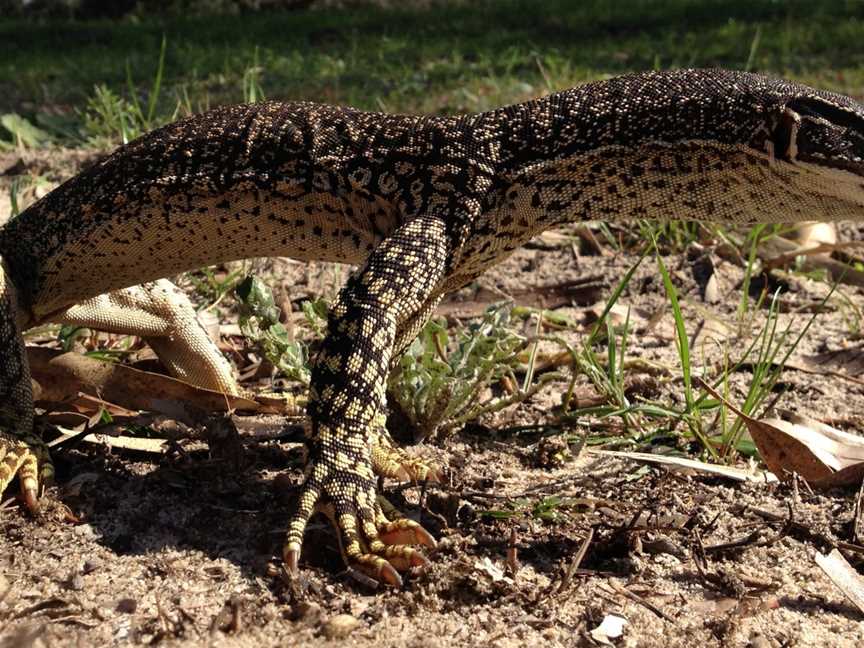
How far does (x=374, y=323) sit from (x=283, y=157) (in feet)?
3.43

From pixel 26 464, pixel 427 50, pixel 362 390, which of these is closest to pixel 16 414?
pixel 26 464

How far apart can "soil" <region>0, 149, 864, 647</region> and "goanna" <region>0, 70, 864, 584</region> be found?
1.00ft

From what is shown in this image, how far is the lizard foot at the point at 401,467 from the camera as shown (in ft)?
15.7

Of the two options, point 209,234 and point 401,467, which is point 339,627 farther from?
point 209,234

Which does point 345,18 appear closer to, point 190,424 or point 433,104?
point 433,104

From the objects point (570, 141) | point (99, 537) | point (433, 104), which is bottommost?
point (99, 537)

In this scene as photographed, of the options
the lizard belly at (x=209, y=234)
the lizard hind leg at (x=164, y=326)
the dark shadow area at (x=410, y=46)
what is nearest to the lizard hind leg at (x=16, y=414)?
the lizard belly at (x=209, y=234)

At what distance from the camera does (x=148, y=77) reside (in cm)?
1146

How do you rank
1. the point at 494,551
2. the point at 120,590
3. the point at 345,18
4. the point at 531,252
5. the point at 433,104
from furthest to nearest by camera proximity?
the point at 345,18 → the point at 433,104 → the point at 531,252 → the point at 494,551 → the point at 120,590

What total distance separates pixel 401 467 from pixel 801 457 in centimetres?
169

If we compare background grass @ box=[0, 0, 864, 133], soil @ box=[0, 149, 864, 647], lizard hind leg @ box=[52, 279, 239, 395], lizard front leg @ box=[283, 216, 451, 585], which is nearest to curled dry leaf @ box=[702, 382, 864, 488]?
soil @ box=[0, 149, 864, 647]

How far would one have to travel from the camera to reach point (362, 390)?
454 cm

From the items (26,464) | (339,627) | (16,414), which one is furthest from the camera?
(16,414)

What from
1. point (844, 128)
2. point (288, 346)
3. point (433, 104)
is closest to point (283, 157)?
point (288, 346)
